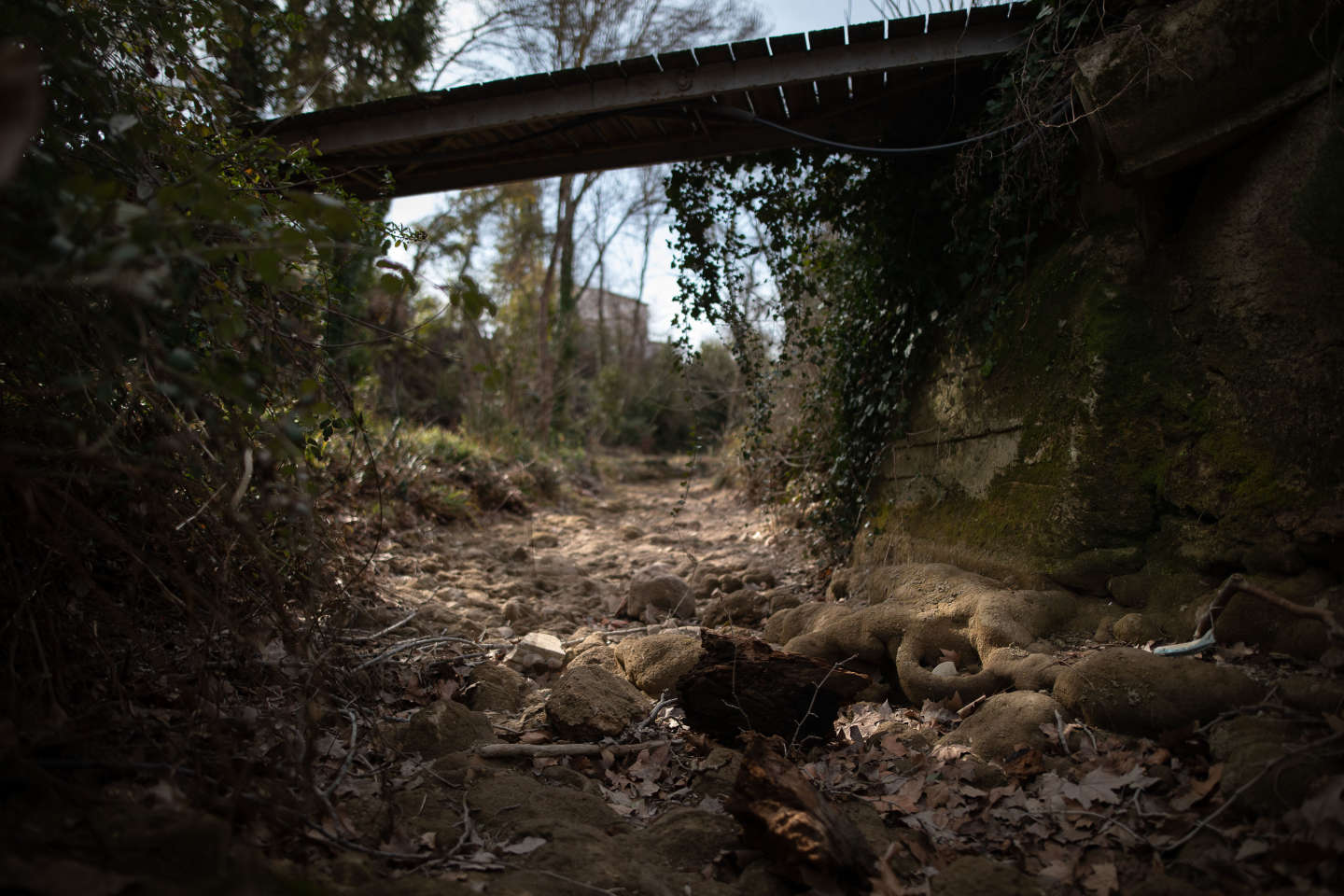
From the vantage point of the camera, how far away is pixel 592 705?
2.79m

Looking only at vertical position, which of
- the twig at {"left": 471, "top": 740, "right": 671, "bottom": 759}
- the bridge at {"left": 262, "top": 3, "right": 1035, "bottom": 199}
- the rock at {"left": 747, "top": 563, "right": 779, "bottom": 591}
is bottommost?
the twig at {"left": 471, "top": 740, "right": 671, "bottom": 759}

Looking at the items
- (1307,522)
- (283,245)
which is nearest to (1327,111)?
(1307,522)

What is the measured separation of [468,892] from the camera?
1638 mm

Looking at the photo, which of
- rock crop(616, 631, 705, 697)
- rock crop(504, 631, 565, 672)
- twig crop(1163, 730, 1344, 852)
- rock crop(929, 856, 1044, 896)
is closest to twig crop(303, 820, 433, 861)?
rock crop(929, 856, 1044, 896)

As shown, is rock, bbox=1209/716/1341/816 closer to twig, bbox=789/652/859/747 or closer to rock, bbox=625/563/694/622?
twig, bbox=789/652/859/747

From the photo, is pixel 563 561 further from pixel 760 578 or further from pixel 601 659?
pixel 601 659

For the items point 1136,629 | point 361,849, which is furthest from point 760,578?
point 361,849

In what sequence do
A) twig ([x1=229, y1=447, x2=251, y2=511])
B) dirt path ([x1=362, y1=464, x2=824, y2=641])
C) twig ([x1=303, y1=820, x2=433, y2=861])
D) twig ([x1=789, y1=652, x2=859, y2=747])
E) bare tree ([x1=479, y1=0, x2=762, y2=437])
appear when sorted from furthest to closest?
bare tree ([x1=479, y1=0, x2=762, y2=437])
dirt path ([x1=362, y1=464, x2=824, y2=641])
twig ([x1=789, y1=652, x2=859, y2=747])
twig ([x1=303, y1=820, x2=433, y2=861])
twig ([x1=229, y1=447, x2=251, y2=511])

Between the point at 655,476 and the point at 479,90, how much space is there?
31.3ft

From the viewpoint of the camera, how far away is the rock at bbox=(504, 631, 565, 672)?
3.57 metres

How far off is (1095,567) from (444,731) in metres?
2.74

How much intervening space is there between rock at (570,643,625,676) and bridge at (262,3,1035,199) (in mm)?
2636

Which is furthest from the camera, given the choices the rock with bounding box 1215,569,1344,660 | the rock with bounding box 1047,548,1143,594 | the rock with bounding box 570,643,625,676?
the rock with bounding box 570,643,625,676

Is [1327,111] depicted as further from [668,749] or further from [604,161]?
[604,161]
